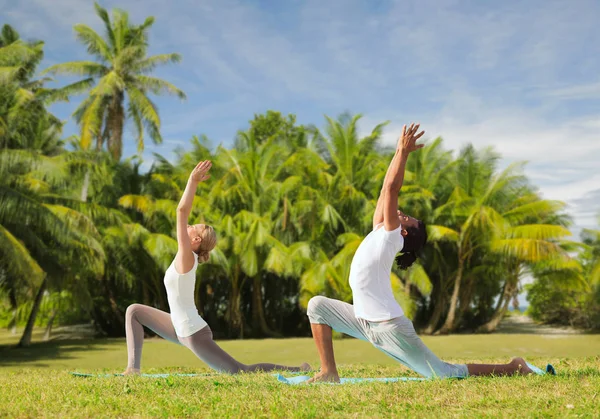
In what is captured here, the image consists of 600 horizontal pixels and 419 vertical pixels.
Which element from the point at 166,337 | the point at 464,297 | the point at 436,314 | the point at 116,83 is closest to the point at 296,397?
the point at 166,337

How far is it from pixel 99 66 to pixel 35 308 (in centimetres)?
1486

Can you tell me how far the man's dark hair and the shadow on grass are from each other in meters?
12.3

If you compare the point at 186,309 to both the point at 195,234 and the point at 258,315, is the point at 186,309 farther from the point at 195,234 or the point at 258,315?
the point at 258,315

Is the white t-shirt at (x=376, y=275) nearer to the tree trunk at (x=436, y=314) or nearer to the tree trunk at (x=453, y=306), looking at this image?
the tree trunk at (x=453, y=306)

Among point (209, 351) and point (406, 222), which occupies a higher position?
point (406, 222)

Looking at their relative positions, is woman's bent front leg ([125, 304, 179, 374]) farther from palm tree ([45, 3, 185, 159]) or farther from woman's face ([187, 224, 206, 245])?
palm tree ([45, 3, 185, 159])

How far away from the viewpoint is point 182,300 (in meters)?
6.52

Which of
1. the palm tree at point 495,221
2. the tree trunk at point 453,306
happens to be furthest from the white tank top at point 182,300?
the tree trunk at point 453,306

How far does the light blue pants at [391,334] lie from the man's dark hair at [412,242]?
53 centimetres

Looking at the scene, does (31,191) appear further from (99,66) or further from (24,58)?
(99,66)

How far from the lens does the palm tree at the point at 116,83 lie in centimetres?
3111

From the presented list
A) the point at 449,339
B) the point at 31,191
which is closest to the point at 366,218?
the point at 449,339

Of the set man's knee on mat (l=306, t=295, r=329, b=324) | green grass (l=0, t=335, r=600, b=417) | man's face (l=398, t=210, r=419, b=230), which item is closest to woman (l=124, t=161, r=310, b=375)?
green grass (l=0, t=335, r=600, b=417)

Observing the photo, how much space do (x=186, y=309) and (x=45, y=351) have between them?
1411 cm
